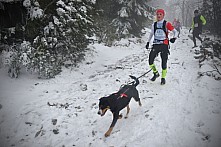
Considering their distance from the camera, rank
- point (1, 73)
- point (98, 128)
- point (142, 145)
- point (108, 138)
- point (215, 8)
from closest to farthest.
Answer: point (142, 145)
point (108, 138)
point (98, 128)
point (1, 73)
point (215, 8)

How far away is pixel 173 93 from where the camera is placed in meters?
5.62

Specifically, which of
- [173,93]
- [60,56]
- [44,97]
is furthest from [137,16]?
[44,97]

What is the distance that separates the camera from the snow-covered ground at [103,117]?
379 cm

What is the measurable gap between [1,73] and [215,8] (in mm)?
20660

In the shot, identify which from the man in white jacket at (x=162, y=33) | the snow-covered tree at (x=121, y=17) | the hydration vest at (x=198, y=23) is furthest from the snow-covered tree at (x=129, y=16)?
the man in white jacket at (x=162, y=33)

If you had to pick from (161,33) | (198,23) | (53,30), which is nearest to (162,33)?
(161,33)

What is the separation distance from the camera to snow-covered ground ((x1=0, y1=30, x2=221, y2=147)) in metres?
3.79

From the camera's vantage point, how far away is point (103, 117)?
4.90 metres

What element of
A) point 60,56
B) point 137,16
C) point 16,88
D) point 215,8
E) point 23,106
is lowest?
point 23,106

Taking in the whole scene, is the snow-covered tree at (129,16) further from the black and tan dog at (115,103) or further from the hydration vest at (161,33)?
the black and tan dog at (115,103)

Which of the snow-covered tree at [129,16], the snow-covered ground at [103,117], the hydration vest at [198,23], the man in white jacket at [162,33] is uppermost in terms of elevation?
the snow-covered tree at [129,16]

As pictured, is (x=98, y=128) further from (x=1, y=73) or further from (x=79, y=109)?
(x=1, y=73)

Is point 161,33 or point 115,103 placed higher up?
point 161,33

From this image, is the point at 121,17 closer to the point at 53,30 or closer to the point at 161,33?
the point at 53,30
